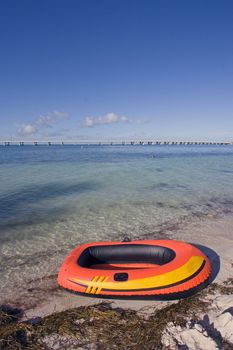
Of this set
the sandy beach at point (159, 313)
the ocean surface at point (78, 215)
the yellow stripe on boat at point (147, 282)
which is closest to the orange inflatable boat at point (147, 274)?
the yellow stripe on boat at point (147, 282)

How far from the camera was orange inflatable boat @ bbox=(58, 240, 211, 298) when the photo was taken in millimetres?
3414

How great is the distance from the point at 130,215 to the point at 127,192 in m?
3.83

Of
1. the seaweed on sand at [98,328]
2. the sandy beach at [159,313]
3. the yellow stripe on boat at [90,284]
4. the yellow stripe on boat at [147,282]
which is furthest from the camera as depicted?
the yellow stripe on boat at [90,284]

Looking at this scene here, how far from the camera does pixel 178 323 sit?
3.00 metres

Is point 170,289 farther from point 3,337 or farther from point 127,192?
point 127,192

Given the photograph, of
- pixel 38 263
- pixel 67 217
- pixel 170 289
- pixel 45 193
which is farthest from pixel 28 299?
pixel 45 193

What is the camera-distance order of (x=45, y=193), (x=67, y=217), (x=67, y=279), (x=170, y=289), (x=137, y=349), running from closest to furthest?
(x=137, y=349), (x=170, y=289), (x=67, y=279), (x=67, y=217), (x=45, y=193)

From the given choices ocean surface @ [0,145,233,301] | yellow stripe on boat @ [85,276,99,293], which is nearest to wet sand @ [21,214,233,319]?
yellow stripe on boat @ [85,276,99,293]

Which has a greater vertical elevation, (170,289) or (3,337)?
(170,289)

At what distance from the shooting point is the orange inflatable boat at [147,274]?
3.41 m

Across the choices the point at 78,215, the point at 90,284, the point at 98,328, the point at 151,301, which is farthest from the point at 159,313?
the point at 78,215

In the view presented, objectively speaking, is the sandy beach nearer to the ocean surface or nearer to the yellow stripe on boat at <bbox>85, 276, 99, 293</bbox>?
the yellow stripe on boat at <bbox>85, 276, 99, 293</bbox>

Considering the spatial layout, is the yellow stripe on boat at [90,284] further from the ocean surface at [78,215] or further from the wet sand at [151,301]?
the ocean surface at [78,215]

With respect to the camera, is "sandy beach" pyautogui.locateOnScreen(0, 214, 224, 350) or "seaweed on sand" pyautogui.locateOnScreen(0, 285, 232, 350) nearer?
"sandy beach" pyautogui.locateOnScreen(0, 214, 224, 350)
